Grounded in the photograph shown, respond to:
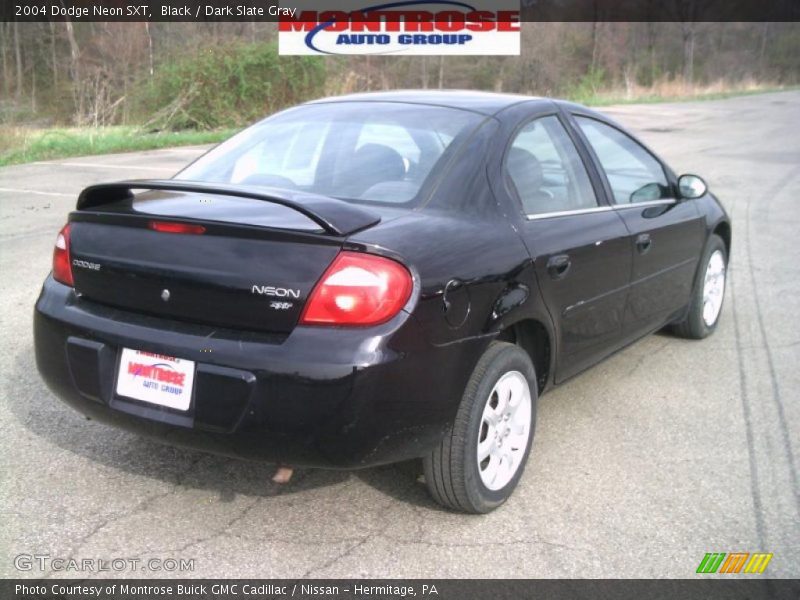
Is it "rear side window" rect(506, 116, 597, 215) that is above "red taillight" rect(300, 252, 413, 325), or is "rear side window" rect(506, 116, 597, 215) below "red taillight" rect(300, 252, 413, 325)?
above

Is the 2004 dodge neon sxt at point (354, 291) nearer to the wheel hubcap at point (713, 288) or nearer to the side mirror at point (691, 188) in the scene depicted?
the side mirror at point (691, 188)

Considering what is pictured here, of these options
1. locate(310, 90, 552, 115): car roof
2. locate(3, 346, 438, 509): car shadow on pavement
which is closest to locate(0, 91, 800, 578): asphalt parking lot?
locate(3, 346, 438, 509): car shadow on pavement

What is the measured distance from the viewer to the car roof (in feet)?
12.0

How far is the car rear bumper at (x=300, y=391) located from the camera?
2.54 meters

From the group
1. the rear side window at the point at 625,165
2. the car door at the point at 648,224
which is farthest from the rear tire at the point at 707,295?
the rear side window at the point at 625,165

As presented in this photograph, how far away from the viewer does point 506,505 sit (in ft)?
10.5

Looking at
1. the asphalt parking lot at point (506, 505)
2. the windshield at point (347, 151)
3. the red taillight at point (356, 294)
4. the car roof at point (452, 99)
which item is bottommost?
the asphalt parking lot at point (506, 505)

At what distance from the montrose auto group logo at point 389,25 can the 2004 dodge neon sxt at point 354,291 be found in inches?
845

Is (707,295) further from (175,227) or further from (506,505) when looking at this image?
(175,227)

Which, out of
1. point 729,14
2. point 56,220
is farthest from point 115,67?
point 729,14

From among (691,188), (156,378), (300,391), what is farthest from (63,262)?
(691,188)

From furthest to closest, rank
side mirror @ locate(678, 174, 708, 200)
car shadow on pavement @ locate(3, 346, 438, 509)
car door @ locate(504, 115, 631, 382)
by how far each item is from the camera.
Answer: side mirror @ locate(678, 174, 708, 200), car door @ locate(504, 115, 631, 382), car shadow on pavement @ locate(3, 346, 438, 509)

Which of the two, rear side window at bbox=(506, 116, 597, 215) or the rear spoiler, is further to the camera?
rear side window at bbox=(506, 116, 597, 215)

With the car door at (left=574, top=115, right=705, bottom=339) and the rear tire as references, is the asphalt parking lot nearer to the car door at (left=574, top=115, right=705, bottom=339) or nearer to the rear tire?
the rear tire
